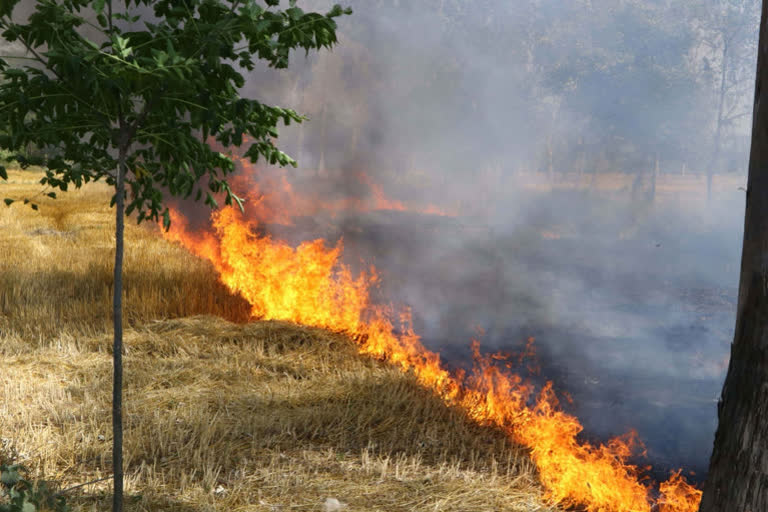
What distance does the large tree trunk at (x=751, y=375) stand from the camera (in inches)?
113

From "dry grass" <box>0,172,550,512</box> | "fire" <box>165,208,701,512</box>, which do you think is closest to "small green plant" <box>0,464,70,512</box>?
"dry grass" <box>0,172,550,512</box>

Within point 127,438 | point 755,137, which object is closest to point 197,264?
point 127,438

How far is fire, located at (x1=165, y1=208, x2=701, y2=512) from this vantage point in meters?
4.62

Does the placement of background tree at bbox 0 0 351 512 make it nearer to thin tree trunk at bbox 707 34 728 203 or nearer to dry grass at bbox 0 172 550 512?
dry grass at bbox 0 172 550 512

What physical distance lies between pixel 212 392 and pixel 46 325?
3060mm

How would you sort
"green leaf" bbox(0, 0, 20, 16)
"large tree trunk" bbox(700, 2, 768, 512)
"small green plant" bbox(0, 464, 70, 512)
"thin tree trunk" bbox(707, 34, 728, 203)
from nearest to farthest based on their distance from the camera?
"green leaf" bbox(0, 0, 20, 16) → "small green plant" bbox(0, 464, 70, 512) → "large tree trunk" bbox(700, 2, 768, 512) → "thin tree trunk" bbox(707, 34, 728, 203)

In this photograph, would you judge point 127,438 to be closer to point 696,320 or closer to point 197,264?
point 197,264

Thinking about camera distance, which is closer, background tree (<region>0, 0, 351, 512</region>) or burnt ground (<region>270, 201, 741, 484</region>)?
background tree (<region>0, 0, 351, 512</region>)

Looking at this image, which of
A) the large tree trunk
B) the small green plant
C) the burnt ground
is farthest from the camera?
the burnt ground

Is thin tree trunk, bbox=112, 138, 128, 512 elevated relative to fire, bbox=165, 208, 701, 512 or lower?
elevated

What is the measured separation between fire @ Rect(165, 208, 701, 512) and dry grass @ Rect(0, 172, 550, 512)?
0.30m

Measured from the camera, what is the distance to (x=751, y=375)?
2.92 m

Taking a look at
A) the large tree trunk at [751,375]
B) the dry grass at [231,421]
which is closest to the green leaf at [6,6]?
the dry grass at [231,421]

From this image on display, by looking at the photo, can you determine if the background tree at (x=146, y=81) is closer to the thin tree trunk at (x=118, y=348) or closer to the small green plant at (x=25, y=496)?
the thin tree trunk at (x=118, y=348)
